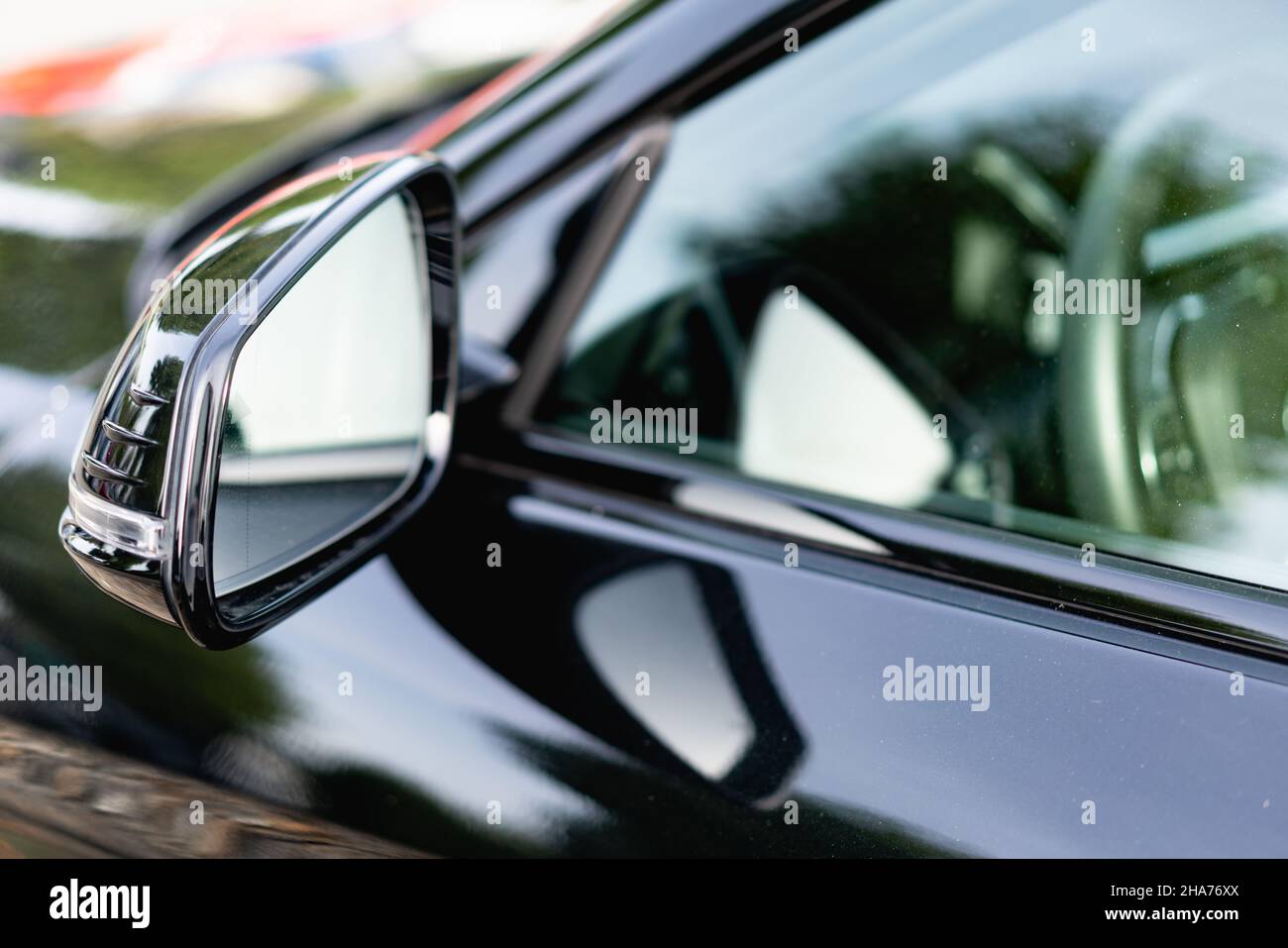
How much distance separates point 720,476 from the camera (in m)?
1.57

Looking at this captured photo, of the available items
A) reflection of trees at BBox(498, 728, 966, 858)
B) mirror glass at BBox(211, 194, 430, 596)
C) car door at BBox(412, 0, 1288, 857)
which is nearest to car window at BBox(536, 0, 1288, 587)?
car door at BBox(412, 0, 1288, 857)

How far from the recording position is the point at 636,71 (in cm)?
164

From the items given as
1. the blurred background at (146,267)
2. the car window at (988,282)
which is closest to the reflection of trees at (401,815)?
the blurred background at (146,267)

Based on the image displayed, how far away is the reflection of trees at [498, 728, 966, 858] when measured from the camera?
1.25m

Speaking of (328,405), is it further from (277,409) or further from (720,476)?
(720,476)

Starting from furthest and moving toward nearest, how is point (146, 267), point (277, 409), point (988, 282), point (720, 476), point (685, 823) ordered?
point (146, 267)
point (988, 282)
point (720, 476)
point (277, 409)
point (685, 823)

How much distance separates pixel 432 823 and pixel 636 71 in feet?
3.16

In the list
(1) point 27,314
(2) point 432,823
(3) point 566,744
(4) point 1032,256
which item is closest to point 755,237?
(4) point 1032,256

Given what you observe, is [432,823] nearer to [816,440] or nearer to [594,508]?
[594,508]

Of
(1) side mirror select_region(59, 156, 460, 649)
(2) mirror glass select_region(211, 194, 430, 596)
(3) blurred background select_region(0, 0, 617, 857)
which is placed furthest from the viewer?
(3) blurred background select_region(0, 0, 617, 857)

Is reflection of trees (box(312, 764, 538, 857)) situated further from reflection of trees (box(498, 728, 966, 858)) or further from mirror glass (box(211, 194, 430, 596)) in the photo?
mirror glass (box(211, 194, 430, 596))

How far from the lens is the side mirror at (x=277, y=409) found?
119cm

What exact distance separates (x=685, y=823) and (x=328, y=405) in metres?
0.69

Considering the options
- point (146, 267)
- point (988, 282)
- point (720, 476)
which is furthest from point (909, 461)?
point (146, 267)
